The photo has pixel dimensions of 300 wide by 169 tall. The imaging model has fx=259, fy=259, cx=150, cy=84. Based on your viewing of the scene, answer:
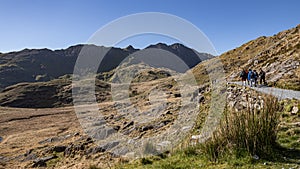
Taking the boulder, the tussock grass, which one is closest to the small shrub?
the tussock grass

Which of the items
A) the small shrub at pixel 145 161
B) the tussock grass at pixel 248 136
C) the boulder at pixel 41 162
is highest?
the tussock grass at pixel 248 136

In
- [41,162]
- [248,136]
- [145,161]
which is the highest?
[248,136]

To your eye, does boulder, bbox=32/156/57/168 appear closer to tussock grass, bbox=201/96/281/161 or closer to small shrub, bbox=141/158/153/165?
small shrub, bbox=141/158/153/165

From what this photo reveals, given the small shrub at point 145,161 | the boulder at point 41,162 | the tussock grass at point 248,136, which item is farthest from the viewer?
the boulder at point 41,162

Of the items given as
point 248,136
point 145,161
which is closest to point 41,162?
point 145,161

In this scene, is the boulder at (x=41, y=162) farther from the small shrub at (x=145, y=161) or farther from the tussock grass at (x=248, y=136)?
the tussock grass at (x=248, y=136)

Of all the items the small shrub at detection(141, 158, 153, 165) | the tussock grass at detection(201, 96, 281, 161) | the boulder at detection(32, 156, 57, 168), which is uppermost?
the tussock grass at detection(201, 96, 281, 161)

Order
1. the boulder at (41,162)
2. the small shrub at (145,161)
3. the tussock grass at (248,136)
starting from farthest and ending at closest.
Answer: the boulder at (41,162)
the small shrub at (145,161)
the tussock grass at (248,136)

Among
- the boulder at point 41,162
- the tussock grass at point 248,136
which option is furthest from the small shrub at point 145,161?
the boulder at point 41,162

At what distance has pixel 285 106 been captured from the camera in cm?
1252

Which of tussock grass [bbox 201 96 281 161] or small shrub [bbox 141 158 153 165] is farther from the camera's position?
small shrub [bbox 141 158 153 165]

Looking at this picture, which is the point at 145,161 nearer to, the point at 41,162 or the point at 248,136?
the point at 248,136

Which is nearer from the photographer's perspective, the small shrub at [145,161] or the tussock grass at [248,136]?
the tussock grass at [248,136]

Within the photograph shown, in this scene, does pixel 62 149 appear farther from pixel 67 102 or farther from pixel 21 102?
pixel 21 102
